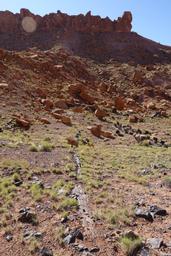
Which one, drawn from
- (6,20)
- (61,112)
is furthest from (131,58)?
(61,112)

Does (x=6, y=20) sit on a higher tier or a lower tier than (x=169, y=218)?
higher

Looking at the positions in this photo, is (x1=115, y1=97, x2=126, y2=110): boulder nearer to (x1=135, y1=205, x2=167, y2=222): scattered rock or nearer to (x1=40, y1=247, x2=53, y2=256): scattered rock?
(x1=135, y1=205, x2=167, y2=222): scattered rock

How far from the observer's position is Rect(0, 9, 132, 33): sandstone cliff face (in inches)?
3108

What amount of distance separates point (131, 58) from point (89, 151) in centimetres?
4768

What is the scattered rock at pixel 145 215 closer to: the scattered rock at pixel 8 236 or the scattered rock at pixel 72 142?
the scattered rock at pixel 8 236

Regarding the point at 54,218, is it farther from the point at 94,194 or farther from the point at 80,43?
the point at 80,43

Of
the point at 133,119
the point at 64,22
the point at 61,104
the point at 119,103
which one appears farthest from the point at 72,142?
the point at 64,22

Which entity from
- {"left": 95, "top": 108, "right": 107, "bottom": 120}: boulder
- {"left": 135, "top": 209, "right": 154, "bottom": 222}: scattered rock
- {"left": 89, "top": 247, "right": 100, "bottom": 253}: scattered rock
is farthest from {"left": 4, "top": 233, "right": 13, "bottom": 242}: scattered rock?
{"left": 95, "top": 108, "right": 107, "bottom": 120}: boulder

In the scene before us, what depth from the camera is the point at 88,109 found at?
146 ft

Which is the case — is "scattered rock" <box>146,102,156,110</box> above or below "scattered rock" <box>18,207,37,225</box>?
above

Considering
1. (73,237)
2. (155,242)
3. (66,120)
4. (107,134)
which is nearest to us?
(155,242)

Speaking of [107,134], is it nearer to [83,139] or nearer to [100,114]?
[83,139]

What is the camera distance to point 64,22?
265 feet

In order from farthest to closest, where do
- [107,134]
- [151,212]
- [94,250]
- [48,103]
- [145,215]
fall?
[48,103] < [107,134] < [151,212] < [145,215] < [94,250]
